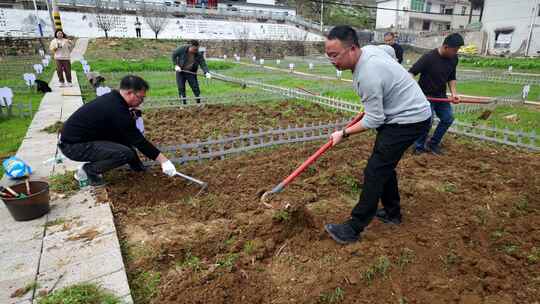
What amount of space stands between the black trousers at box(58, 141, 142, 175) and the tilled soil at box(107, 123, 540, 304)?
12.1 inches

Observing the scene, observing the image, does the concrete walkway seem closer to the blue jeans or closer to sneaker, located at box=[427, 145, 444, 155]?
the blue jeans

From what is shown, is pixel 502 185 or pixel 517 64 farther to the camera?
pixel 517 64

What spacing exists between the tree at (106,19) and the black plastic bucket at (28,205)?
36.7m

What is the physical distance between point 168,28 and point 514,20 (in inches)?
1485

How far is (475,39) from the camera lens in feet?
124

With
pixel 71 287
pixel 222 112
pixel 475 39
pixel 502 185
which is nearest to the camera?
pixel 71 287

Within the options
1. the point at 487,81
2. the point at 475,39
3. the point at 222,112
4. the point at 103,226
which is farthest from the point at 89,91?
the point at 475,39

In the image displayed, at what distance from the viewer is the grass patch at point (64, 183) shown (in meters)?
3.73

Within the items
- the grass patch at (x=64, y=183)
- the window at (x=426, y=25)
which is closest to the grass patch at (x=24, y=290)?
the grass patch at (x=64, y=183)

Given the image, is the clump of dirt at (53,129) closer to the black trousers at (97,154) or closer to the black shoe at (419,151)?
the black trousers at (97,154)

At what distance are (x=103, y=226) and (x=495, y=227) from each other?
381 cm

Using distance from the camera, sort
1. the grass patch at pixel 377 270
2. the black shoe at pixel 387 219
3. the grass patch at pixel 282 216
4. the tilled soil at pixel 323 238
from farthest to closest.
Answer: the black shoe at pixel 387 219 → the grass patch at pixel 282 216 → the grass patch at pixel 377 270 → the tilled soil at pixel 323 238

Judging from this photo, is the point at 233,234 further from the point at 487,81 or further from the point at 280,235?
the point at 487,81

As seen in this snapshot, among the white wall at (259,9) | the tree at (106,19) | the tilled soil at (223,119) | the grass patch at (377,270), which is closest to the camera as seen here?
the grass patch at (377,270)
